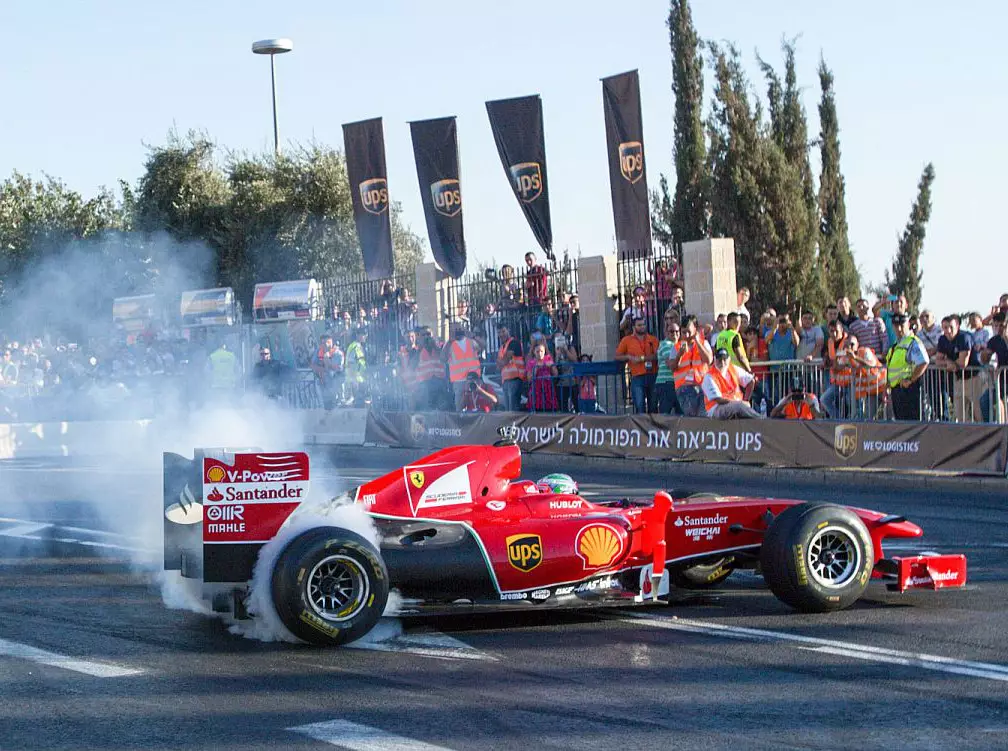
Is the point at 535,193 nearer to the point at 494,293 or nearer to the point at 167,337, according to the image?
the point at 494,293

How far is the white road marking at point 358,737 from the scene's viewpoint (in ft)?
17.5

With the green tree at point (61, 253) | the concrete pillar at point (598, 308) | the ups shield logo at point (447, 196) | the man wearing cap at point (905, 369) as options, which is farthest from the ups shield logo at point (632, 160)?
the green tree at point (61, 253)

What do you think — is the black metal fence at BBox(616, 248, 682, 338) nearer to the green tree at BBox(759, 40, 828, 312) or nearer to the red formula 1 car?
the green tree at BBox(759, 40, 828, 312)

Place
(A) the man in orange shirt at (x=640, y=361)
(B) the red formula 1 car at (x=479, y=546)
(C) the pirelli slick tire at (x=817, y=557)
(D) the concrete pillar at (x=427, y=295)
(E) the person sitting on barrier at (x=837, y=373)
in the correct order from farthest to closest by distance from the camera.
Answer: (D) the concrete pillar at (x=427, y=295)
(A) the man in orange shirt at (x=640, y=361)
(E) the person sitting on barrier at (x=837, y=373)
(C) the pirelli slick tire at (x=817, y=557)
(B) the red formula 1 car at (x=479, y=546)

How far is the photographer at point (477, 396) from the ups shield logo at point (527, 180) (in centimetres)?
373

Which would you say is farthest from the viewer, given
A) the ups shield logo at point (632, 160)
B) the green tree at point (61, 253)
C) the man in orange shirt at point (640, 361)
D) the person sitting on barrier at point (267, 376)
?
the green tree at point (61, 253)

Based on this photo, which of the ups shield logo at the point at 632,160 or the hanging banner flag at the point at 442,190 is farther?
the hanging banner flag at the point at 442,190

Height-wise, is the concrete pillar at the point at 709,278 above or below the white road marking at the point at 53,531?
above

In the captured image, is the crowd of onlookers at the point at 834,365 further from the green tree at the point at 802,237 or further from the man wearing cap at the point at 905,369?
the green tree at the point at 802,237

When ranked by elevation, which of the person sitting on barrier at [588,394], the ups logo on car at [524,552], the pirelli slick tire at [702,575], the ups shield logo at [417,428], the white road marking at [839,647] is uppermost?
the person sitting on barrier at [588,394]

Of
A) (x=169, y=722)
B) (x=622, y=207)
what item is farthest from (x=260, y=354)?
(x=169, y=722)

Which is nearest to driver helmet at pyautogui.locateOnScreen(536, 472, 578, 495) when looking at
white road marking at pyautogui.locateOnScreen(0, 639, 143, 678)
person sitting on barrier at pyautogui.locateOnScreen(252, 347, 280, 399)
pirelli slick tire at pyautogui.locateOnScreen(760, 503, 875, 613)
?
pirelli slick tire at pyautogui.locateOnScreen(760, 503, 875, 613)

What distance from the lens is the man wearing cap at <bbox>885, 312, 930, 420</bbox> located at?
54.0 ft

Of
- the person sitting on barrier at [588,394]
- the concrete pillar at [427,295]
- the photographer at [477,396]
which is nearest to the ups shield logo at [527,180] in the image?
the photographer at [477,396]
